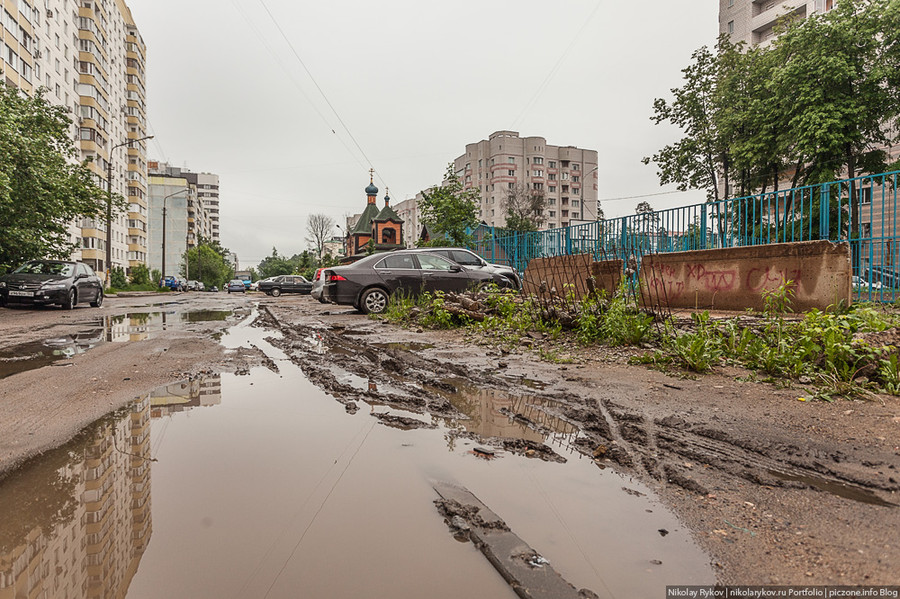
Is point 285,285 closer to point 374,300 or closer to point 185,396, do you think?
point 374,300

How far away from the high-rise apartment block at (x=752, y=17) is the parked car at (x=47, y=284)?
49937 millimetres

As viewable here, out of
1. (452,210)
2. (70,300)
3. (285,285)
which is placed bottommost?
(70,300)

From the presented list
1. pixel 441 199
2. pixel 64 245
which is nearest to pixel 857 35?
pixel 441 199

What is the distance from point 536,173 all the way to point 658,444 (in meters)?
A: 102

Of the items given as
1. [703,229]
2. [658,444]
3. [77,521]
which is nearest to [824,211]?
[703,229]

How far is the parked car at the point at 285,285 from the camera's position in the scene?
3762 cm

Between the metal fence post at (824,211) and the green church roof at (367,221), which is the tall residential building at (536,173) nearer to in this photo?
the green church roof at (367,221)

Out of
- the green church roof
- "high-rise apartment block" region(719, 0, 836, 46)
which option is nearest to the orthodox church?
the green church roof

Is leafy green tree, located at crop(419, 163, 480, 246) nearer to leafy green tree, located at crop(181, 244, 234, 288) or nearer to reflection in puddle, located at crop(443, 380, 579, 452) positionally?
reflection in puddle, located at crop(443, 380, 579, 452)

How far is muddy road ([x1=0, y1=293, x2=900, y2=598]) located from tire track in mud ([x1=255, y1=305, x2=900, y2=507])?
15mm

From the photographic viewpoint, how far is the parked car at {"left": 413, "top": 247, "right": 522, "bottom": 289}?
12867 millimetres

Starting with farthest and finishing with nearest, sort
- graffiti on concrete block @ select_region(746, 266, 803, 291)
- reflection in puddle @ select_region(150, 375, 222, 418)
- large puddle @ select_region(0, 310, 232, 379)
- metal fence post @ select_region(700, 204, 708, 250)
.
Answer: metal fence post @ select_region(700, 204, 708, 250) < graffiti on concrete block @ select_region(746, 266, 803, 291) < large puddle @ select_region(0, 310, 232, 379) < reflection in puddle @ select_region(150, 375, 222, 418)

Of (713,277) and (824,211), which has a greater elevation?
(824,211)

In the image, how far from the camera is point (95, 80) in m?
55.2
